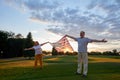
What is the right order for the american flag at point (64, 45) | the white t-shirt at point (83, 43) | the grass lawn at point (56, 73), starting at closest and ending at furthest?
the grass lawn at point (56, 73) < the white t-shirt at point (83, 43) < the american flag at point (64, 45)

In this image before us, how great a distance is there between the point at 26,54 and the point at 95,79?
8771 cm

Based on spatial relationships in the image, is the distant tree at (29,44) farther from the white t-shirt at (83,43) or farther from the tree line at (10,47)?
the white t-shirt at (83,43)

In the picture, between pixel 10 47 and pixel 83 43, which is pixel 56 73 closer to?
pixel 83 43

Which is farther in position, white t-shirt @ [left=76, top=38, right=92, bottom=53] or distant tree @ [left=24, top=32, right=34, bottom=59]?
distant tree @ [left=24, top=32, right=34, bottom=59]

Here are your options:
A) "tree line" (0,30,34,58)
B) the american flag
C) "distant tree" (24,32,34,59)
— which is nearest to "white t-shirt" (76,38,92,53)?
the american flag

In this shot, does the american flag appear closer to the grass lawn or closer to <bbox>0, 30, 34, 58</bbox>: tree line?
the grass lawn

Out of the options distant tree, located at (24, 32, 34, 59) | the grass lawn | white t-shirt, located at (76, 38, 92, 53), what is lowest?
the grass lawn

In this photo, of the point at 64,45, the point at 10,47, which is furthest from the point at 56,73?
the point at 10,47

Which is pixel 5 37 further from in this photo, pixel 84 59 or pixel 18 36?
pixel 84 59

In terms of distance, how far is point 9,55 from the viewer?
398 feet

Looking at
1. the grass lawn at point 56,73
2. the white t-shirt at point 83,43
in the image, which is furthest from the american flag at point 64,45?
the white t-shirt at point 83,43

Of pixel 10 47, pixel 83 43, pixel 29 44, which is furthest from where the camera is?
pixel 10 47

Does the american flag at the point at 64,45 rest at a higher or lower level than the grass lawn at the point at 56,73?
higher

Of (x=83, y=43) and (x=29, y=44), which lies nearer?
(x=83, y=43)
